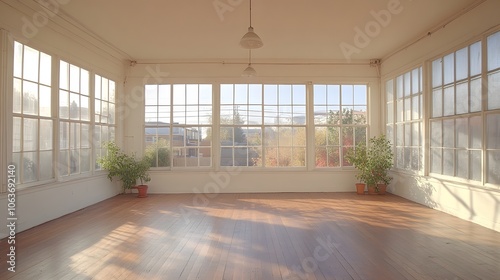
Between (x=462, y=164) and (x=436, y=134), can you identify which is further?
(x=436, y=134)

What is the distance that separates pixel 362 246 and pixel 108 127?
6.20 m

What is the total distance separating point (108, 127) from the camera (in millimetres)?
7629

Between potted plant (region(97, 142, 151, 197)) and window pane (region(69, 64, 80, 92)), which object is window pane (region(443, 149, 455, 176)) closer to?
potted plant (region(97, 142, 151, 197))

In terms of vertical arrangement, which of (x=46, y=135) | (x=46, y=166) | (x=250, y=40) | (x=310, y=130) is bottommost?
(x=46, y=166)

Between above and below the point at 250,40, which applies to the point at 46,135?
A: below

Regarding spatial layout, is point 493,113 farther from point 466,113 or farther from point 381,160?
point 381,160

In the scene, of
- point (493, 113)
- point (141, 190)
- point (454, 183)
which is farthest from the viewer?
point (141, 190)

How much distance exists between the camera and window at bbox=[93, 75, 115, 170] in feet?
23.2

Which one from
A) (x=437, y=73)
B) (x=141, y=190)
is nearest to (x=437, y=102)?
(x=437, y=73)

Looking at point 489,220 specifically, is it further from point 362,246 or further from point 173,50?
point 173,50

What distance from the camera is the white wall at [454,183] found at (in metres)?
4.78

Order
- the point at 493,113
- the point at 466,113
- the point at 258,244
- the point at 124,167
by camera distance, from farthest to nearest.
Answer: the point at 124,167 < the point at 466,113 < the point at 493,113 < the point at 258,244

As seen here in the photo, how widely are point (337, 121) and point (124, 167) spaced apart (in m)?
5.47

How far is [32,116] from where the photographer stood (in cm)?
505
